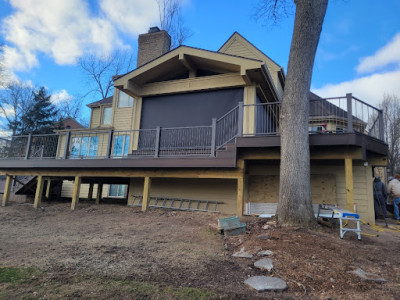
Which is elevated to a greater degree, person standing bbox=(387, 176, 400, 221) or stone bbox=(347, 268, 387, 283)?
person standing bbox=(387, 176, 400, 221)

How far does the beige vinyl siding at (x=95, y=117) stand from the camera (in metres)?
16.5

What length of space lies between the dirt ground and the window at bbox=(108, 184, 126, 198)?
8573 millimetres

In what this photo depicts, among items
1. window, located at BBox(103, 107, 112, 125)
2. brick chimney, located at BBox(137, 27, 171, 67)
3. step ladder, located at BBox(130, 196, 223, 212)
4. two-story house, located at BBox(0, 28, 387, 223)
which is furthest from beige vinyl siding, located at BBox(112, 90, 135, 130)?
step ladder, located at BBox(130, 196, 223, 212)

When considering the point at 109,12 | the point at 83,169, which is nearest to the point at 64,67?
the point at 109,12

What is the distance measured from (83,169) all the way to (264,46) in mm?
10161

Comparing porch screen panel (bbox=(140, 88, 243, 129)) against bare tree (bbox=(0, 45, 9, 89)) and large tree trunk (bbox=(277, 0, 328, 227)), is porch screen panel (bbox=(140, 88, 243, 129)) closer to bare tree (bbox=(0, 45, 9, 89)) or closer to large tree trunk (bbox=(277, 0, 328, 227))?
large tree trunk (bbox=(277, 0, 328, 227))

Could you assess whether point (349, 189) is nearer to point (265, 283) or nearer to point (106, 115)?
point (265, 283)

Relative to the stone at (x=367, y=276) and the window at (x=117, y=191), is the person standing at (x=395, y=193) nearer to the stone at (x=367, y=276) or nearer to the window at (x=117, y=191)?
the stone at (x=367, y=276)

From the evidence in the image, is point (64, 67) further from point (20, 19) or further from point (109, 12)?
point (109, 12)

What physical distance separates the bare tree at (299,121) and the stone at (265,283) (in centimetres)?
230

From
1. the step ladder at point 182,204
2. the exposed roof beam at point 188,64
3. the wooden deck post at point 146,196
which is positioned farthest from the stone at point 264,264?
the exposed roof beam at point 188,64

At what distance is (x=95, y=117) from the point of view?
1662 cm

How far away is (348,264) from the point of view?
135 inches

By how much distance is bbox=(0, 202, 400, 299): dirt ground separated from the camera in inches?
105
